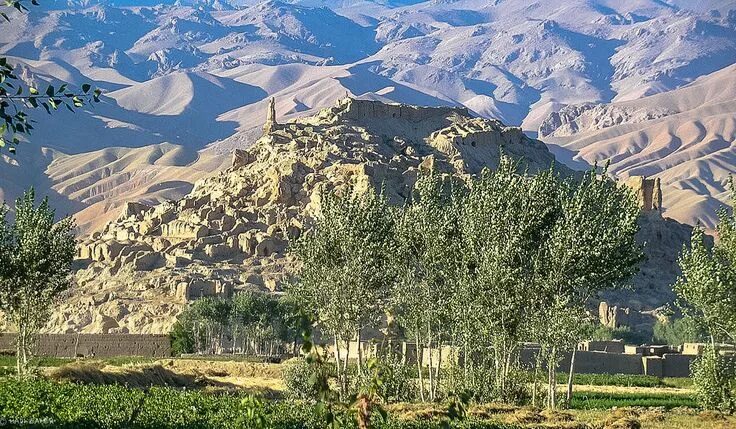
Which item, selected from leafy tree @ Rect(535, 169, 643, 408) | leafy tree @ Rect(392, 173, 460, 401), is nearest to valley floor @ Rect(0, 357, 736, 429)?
leafy tree @ Rect(535, 169, 643, 408)

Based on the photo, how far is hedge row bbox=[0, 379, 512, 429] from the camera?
1927cm

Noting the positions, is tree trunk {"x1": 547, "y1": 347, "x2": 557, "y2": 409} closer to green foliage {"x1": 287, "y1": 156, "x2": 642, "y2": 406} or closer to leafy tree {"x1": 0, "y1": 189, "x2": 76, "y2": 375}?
green foliage {"x1": 287, "y1": 156, "x2": 642, "y2": 406}

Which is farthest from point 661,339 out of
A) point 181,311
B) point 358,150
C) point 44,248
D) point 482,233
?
point 44,248


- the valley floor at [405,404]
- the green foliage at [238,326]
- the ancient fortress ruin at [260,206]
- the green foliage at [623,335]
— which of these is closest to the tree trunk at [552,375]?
the valley floor at [405,404]

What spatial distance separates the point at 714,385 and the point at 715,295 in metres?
2.73

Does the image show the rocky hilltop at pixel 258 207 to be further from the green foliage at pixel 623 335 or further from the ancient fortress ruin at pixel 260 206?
the green foliage at pixel 623 335

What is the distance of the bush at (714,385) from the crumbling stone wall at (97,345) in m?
36.0

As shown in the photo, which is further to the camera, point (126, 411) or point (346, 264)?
point (346, 264)

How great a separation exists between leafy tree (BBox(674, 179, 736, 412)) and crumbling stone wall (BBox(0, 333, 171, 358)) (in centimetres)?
3613

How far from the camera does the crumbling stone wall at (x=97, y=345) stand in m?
55.5

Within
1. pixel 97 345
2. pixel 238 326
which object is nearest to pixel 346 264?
pixel 97 345

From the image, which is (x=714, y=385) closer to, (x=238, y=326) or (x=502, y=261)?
(x=502, y=261)

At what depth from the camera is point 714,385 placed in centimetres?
2739

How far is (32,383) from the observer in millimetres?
27656
